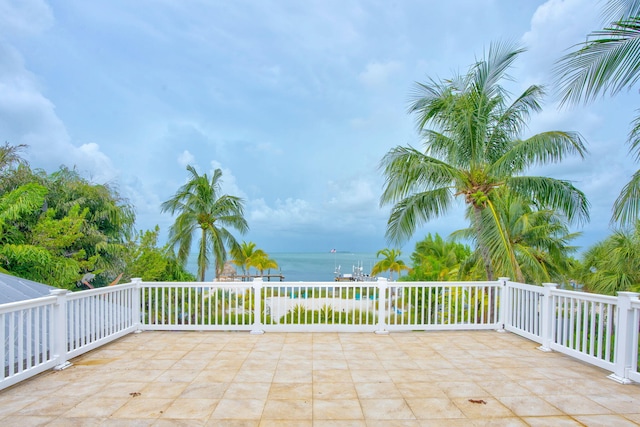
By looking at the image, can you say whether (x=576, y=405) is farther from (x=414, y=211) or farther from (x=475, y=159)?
(x=475, y=159)

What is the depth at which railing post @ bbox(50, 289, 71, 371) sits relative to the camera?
11.6 ft

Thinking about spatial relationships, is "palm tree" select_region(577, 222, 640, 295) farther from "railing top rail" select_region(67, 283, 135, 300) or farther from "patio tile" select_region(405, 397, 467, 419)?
"railing top rail" select_region(67, 283, 135, 300)

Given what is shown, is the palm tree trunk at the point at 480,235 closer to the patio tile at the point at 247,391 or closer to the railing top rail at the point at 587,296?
the railing top rail at the point at 587,296

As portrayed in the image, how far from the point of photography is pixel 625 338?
10.7 feet

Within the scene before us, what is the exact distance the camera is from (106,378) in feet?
10.6

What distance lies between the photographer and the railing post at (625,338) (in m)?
3.21

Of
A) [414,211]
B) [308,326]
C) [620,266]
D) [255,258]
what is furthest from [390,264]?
[308,326]

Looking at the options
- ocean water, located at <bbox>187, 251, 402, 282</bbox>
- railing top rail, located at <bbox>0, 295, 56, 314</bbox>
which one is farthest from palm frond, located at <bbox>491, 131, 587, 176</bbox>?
ocean water, located at <bbox>187, 251, 402, 282</bbox>

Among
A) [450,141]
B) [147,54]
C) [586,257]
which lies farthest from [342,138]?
[586,257]

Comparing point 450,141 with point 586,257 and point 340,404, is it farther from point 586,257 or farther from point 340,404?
point 586,257

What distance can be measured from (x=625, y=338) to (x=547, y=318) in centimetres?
112

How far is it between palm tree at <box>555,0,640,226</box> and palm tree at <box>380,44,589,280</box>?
88.1 inches

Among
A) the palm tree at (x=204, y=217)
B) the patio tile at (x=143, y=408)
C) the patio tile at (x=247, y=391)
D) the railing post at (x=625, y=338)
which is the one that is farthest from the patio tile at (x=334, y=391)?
the palm tree at (x=204, y=217)

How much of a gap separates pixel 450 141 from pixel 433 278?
9.62m
